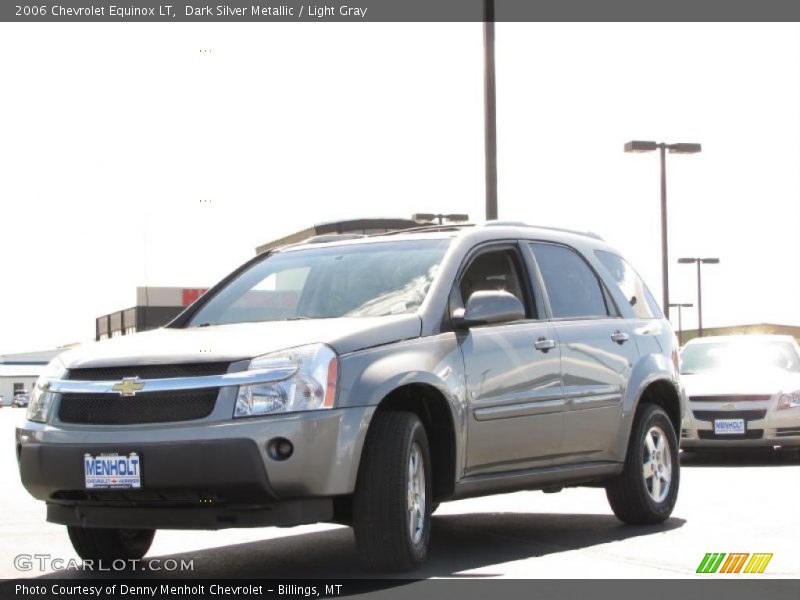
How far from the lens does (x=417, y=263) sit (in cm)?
846

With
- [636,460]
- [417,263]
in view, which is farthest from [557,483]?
[417,263]

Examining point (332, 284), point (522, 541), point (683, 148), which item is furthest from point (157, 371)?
point (683, 148)

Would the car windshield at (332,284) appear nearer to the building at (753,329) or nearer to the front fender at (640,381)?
the front fender at (640,381)

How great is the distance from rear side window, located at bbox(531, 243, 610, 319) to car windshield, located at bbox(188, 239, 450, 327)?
→ 3.39 feet

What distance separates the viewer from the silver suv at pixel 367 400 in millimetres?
6914

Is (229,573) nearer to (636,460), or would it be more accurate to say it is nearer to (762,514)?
(636,460)

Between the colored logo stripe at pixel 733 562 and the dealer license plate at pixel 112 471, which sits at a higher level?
the dealer license plate at pixel 112 471

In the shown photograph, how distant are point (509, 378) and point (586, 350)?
3.52 ft

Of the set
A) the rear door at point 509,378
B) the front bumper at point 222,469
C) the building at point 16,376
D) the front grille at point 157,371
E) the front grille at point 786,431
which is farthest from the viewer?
the building at point 16,376

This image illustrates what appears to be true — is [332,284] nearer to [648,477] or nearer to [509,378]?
[509,378]

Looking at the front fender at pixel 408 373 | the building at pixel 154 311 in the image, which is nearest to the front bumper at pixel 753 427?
the front fender at pixel 408 373

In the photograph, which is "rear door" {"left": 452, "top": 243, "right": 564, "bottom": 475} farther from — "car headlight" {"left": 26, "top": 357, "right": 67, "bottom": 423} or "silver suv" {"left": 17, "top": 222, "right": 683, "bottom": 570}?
"car headlight" {"left": 26, "top": 357, "right": 67, "bottom": 423}

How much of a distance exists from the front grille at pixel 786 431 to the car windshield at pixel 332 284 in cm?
906

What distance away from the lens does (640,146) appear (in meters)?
30.1
